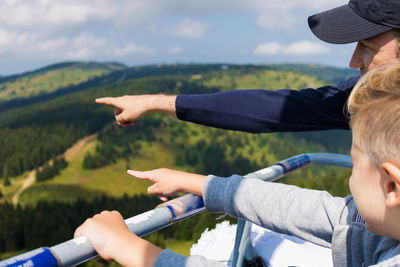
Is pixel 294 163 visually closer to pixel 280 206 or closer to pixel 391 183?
pixel 280 206

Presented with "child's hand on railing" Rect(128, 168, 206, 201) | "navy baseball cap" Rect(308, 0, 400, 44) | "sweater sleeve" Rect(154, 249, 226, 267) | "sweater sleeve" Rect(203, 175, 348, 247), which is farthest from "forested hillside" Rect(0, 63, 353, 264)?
"sweater sleeve" Rect(154, 249, 226, 267)

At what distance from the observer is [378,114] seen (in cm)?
75

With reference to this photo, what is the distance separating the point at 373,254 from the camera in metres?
0.94

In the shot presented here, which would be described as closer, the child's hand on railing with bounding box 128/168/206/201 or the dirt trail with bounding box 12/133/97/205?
the child's hand on railing with bounding box 128/168/206/201

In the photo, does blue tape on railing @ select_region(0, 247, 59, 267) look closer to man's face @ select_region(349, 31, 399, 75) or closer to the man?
the man

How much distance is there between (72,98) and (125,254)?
92.4 m

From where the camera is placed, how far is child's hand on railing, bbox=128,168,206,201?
4.01ft

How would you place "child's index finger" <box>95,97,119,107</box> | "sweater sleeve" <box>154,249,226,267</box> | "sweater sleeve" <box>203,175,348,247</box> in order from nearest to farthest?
1. "sweater sleeve" <box>154,249,226,267</box>
2. "sweater sleeve" <box>203,175,348,247</box>
3. "child's index finger" <box>95,97,119,107</box>

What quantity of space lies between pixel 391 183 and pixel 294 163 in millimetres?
940

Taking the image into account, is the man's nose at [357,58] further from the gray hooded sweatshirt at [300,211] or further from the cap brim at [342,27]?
the gray hooded sweatshirt at [300,211]

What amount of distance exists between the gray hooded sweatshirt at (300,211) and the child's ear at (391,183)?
0.26m

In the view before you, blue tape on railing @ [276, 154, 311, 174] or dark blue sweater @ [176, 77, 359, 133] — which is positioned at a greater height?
dark blue sweater @ [176, 77, 359, 133]

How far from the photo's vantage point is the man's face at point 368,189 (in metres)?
0.75

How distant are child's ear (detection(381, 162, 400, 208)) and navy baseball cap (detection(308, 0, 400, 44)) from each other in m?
0.63
